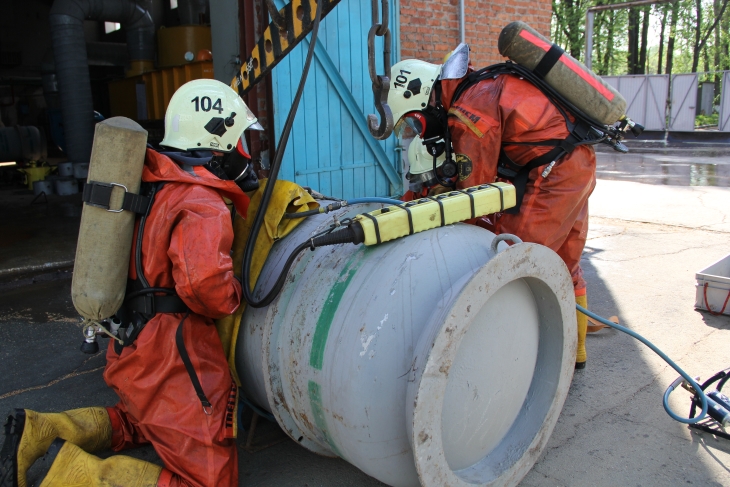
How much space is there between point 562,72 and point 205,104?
182 centimetres

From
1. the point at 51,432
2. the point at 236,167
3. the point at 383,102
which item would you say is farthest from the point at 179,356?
the point at 383,102

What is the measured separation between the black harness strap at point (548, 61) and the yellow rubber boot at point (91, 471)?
8.65ft

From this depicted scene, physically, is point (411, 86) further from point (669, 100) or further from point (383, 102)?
point (669, 100)

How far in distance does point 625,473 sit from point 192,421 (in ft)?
6.25

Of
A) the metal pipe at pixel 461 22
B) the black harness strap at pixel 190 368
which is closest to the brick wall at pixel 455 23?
the metal pipe at pixel 461 22

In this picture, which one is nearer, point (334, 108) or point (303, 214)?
point (303, 214)

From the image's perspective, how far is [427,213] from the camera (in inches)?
83.9

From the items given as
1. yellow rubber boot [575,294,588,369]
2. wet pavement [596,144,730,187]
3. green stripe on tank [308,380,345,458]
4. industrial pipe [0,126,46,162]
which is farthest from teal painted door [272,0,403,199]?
industrial pipe [0,126,46,162]

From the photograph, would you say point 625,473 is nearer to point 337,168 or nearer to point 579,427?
point 579,427

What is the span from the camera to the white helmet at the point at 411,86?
3.39 metres

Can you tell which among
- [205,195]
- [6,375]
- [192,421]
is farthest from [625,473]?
[6,375]

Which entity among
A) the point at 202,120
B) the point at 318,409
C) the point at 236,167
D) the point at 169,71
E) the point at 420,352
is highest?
the point at 169,71

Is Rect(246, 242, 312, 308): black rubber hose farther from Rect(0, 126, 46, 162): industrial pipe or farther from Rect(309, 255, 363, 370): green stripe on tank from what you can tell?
Rect(0, 126, 46, 162): industrial pipe

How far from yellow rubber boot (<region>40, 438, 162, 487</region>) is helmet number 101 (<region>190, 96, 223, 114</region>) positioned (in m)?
1.48
